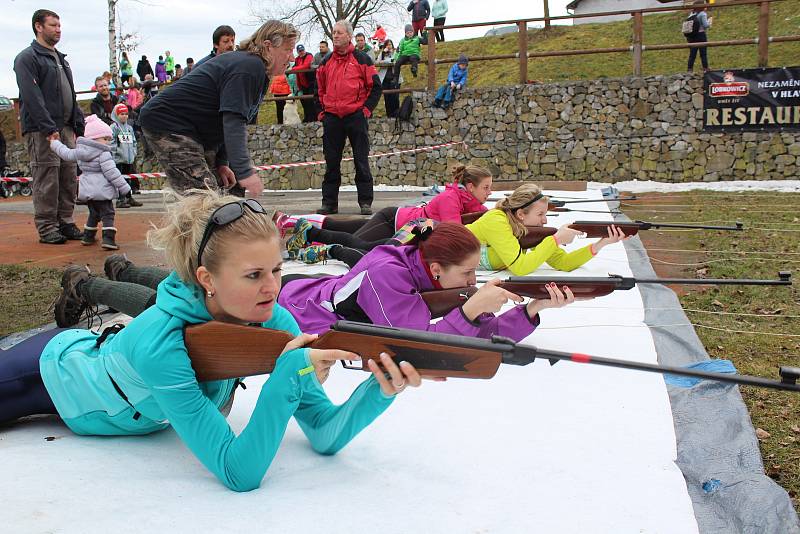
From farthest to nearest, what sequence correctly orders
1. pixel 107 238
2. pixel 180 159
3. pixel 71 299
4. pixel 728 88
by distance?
1. pixel 728 88
2. pixel 107 238
3. pixel 180 159
4. pixel 71 299

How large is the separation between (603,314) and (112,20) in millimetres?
23876

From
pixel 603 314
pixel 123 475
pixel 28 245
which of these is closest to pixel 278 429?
pixel 123 475

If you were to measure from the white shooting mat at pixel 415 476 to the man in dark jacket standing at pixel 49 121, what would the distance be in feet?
14.7

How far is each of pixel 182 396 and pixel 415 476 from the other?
75 centimetres

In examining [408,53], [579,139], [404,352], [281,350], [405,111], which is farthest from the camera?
[408,53]

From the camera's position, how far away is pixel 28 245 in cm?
686

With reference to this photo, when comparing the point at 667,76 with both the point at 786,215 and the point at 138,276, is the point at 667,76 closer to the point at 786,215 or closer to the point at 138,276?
the point at 786,215

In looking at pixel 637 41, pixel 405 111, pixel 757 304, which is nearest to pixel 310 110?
pixel 405 111

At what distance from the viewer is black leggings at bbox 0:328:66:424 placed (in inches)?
93.0

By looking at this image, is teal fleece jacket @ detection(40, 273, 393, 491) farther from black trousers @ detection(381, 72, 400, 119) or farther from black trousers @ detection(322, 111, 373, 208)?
black trousers @ detection(381, 72, 400, 119)

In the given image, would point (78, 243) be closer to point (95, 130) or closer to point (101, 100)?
point (95, 130)

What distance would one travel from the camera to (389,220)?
579cm

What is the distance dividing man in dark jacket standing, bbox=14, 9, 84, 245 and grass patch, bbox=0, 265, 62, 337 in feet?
3.67

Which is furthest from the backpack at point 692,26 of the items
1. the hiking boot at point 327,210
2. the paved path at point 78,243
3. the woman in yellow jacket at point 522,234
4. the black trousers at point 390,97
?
the woman in yellow jacket at point 522,234
